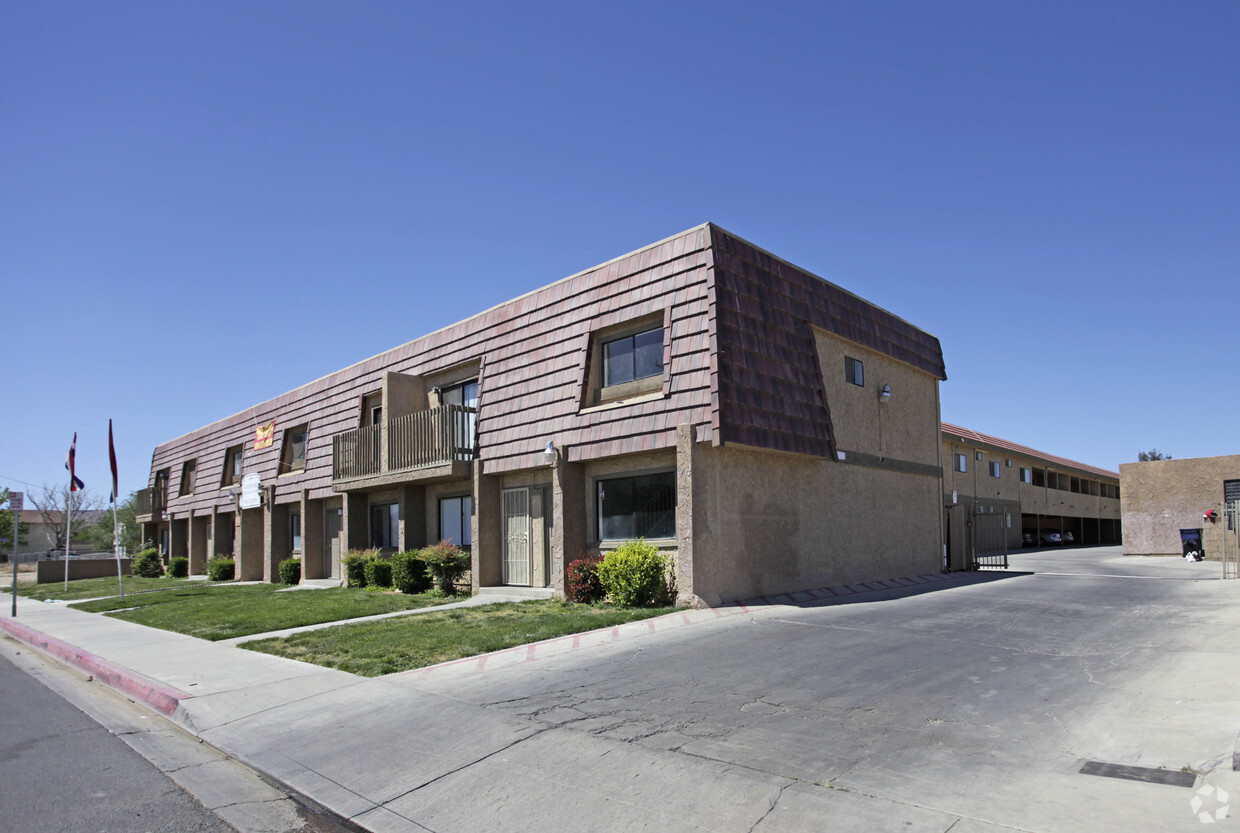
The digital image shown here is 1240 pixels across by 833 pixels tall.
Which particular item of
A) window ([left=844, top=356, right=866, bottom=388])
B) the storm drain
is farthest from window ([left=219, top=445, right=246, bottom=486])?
the storm drain

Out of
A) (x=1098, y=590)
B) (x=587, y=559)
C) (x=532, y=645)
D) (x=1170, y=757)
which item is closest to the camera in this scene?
(x=1170, y=757)

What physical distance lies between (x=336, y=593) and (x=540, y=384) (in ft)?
25.9

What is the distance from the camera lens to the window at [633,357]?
49.5 feet

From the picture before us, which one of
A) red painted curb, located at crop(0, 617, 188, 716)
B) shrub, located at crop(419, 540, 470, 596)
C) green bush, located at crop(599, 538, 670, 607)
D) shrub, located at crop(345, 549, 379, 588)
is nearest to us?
Result: red painted curb, located at crop(0, 617, 188, 716)

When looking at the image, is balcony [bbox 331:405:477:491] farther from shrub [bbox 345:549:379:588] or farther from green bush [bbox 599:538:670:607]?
green bush [bbox 599:538:670:607]

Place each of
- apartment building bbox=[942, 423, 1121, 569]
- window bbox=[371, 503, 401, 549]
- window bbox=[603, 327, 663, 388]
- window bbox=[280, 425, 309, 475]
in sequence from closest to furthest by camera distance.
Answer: window bbox=[603, 327, 663, 388] → window bbox=[371, 503, 401, 549] → apartment building bbox=[942, 423, 1121, 569] → window bbox=[280, 425, 309, 475]

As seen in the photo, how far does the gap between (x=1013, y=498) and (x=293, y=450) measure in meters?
35.7

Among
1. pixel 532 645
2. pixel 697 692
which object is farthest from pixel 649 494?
pixel 697 692

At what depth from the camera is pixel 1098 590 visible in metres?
16.7

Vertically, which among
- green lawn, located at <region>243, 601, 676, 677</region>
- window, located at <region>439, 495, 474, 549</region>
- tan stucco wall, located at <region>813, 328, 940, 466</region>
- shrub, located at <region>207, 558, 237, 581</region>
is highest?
tan stucco wall, located at <region>813, 328, 940, 466</region>

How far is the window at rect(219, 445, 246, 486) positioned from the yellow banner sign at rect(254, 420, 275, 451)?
2.83 metres

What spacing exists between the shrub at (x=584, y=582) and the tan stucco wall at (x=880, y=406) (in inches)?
236

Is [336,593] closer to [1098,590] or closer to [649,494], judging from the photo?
[649,494]

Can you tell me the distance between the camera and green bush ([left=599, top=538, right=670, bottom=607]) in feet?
44.2
